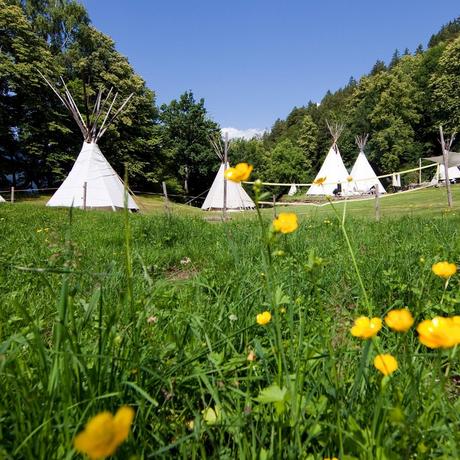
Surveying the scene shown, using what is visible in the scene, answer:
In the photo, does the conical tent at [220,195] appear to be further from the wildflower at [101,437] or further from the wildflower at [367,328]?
the wildflower at [101,437]

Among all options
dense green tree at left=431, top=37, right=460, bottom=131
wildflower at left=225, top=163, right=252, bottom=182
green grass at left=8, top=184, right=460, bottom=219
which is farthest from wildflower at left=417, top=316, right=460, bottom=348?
dense green tree at left=431, top=37, right=460, bottom=131

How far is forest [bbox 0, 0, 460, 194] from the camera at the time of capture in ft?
83.6

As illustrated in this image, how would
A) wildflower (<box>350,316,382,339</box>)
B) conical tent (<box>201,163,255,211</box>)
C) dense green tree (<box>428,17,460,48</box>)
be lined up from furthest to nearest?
dense green tree (<box>428,17,460,48</box>) → conical tent (<box>201,163,255,211</box>) → wildflower (<box>350,316,382,339</box>)

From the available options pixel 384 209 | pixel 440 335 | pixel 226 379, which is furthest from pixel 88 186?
pixel 440 335

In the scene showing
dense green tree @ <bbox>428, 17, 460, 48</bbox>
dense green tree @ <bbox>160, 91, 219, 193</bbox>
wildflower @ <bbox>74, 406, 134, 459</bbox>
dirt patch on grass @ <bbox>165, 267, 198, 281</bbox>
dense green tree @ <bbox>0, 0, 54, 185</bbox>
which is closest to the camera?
wildflower @ <bbox>74, 406, 134, 459</bbox>

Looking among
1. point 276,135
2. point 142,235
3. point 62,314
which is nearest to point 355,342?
point 62,314

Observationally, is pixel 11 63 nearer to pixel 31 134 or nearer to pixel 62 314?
pixel 31 134

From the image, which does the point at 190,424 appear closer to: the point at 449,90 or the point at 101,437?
the point at 101,437

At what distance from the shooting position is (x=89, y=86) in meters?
29.5

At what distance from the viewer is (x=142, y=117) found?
32.4 m

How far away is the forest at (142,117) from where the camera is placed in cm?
2547

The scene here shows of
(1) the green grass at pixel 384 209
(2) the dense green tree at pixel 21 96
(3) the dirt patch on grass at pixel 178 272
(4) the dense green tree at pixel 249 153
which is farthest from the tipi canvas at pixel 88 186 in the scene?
(4) the dense green tree at pixel 249 153

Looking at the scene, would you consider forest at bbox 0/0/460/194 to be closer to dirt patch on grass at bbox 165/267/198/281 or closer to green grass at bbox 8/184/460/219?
green grass at bbox 8/184/460/219

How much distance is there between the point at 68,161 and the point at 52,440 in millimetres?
29503
